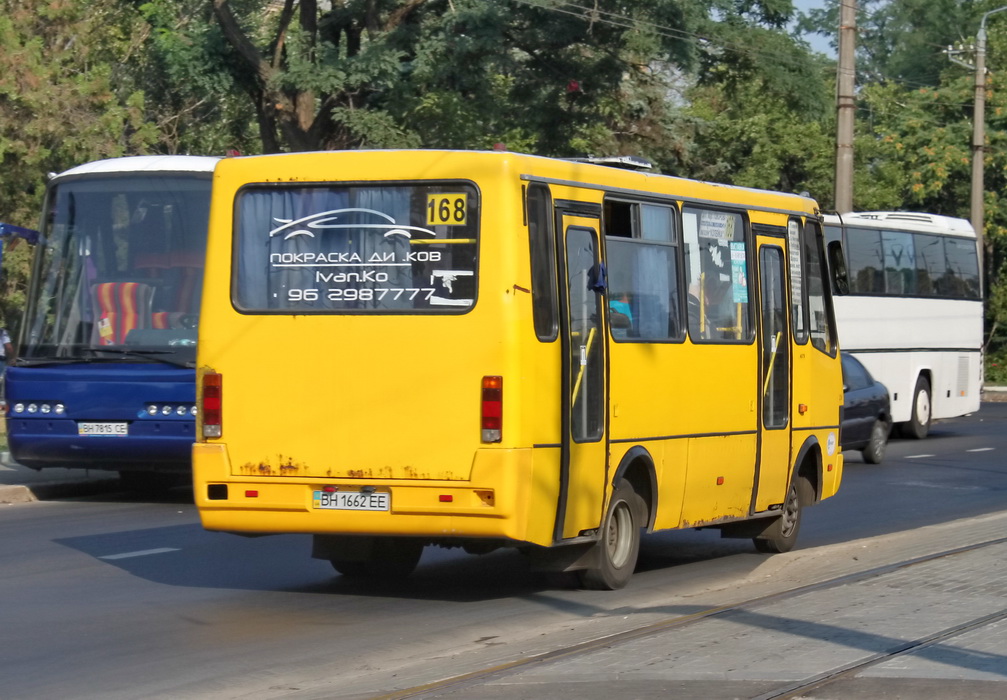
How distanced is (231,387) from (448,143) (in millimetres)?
17783

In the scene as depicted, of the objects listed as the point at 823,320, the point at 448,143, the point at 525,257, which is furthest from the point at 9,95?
the point at 525,257

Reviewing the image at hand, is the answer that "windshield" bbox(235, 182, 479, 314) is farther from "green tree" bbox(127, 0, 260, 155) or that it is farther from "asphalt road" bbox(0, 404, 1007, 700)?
"green tree" bbox(127, 0, 260, 155)

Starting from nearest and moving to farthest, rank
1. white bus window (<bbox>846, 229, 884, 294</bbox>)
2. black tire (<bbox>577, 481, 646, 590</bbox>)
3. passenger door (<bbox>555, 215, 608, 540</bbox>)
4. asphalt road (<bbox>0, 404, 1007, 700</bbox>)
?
asphalt road (<bbox>0, 404, 1007, 700</bbox>) < passenger door (<bbox>555, 215, 608, 540</bbox>) < black tire (<bbox>577, 481, 646, 590</bbox>) < white bus window (<bbox>846, 229, 884, 294</bbox>)

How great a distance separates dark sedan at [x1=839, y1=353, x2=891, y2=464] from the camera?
21.6 metres

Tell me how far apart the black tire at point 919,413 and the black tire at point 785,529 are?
16.0m

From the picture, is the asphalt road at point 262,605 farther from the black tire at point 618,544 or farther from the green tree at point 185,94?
the green tree at point 185,94

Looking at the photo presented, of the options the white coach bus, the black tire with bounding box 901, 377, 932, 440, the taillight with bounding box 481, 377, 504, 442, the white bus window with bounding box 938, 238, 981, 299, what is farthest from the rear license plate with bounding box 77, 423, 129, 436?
the white bus window with bounding box 938, 238, 981, 299

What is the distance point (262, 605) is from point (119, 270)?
6.89 meters

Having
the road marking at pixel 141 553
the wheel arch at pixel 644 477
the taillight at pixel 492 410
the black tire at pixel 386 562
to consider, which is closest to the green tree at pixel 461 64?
the road marking at pixel 141 553

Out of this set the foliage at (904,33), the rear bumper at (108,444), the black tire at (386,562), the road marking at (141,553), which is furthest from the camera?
the foliage at (904,33)

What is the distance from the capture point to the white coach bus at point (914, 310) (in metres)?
26.9

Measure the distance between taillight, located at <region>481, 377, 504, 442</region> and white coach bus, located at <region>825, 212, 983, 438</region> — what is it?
57.3 feet

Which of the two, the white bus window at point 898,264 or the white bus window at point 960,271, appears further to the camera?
the white bus window at point 960,271

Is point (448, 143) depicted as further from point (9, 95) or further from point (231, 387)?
point (231, 387)
